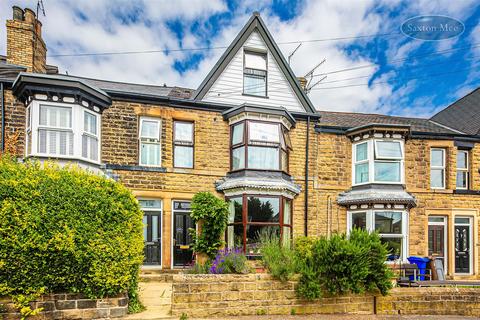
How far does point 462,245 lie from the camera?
1573 centimetres

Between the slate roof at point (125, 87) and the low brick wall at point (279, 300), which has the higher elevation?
the slate roof at point (125, 87)

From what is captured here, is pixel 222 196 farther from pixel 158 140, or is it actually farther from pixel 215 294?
pixel 215 294

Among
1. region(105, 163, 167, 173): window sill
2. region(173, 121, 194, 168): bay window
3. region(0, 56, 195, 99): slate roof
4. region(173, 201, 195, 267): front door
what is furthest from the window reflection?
region(0, 56, 195, 99): slate roof

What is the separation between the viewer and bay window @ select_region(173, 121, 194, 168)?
543 inches

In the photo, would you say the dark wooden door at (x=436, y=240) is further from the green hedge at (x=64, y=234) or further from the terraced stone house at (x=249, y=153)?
the green hedge at (x=64, y=234)

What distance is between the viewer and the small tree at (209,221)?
505 inches

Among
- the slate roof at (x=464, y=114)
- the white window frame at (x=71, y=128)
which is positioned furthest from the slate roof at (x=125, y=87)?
the slate roof at (x=464, y=114)

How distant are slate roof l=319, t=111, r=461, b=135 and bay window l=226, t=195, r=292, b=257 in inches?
174

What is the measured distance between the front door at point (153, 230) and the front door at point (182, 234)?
0.56 meters

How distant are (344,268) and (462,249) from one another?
35.3 feet

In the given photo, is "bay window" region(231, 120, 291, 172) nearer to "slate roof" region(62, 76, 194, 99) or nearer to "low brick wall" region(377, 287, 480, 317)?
"slate roof" region(62, 76, 194, 99)

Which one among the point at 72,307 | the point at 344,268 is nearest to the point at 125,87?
the point at 72,307

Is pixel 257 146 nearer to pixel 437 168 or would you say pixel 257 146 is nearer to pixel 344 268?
pixel 344 268

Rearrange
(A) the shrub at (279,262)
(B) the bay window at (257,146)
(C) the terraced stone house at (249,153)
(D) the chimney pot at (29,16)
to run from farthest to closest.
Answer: (B) the bay window at (257,146), (D) the chimney pot at (29,16), (C) the terraced stone house at (249,153), (A) the shrub at (279,262)
